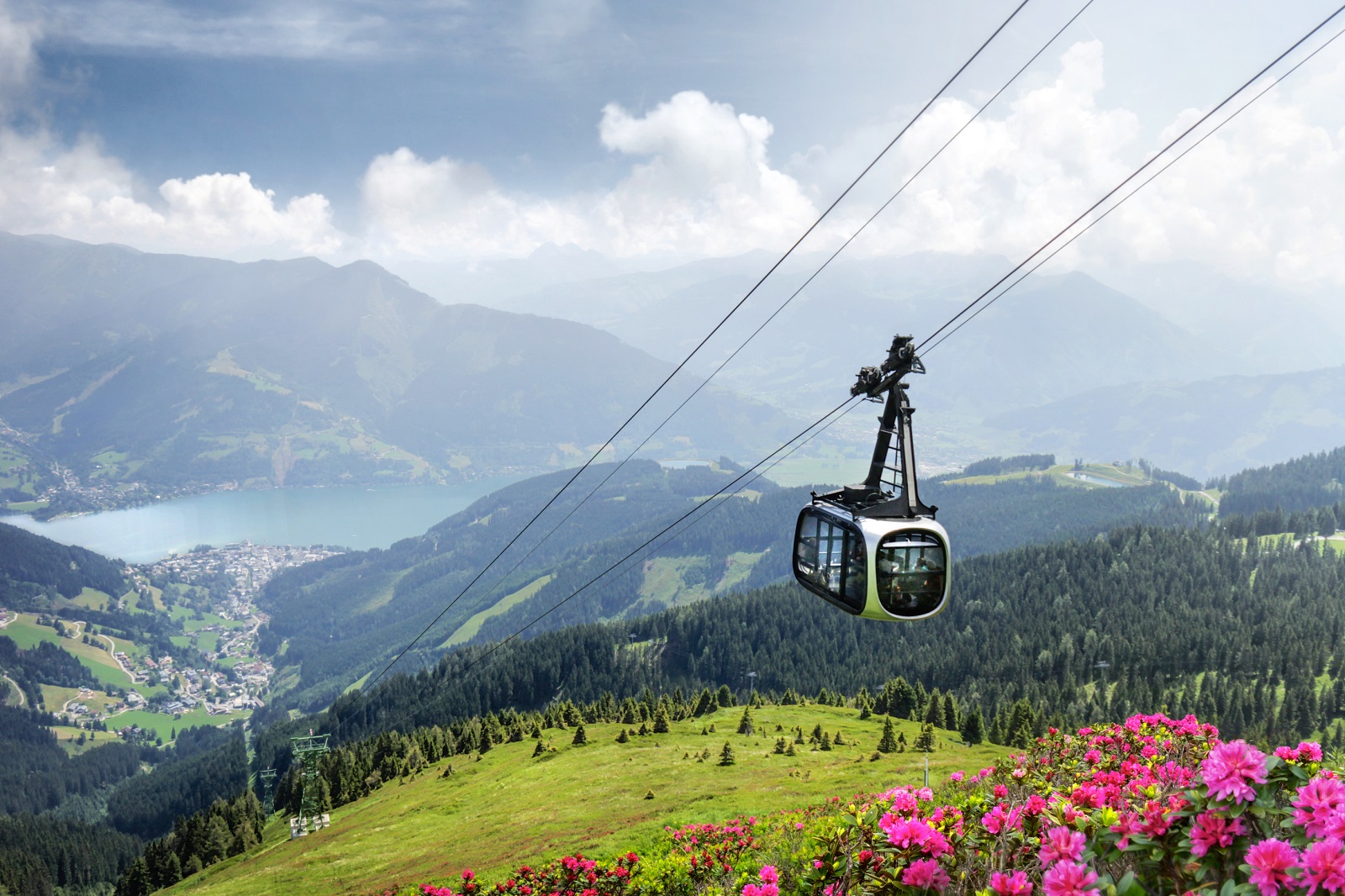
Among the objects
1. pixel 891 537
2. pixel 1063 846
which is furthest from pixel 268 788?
pixel 1063 846

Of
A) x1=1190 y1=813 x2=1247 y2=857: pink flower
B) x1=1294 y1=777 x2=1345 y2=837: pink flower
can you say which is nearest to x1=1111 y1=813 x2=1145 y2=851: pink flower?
x1=1190 y1=813 x2=1247 y2=857: pink flower

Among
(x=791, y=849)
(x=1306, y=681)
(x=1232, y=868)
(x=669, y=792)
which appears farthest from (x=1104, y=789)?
(x=1306, y=681)

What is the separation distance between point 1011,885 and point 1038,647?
16700 centimetres

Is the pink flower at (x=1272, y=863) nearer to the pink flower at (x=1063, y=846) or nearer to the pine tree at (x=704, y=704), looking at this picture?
the pink flower at (x=1063, y=846)

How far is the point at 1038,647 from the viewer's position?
150 metres

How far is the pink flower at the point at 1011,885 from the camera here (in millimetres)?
4633

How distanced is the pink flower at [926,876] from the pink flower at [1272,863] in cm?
220

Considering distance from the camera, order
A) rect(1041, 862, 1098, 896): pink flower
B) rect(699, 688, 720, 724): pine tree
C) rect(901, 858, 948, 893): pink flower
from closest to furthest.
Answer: rect(1041, 862, 1098, 896): pink flower < rect(901, 858, 948, 893): pink flower < rect(699, 688, 720, 724): pine tree

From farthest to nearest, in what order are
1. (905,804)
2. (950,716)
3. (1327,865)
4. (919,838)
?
(950,716) → (905,804) → (919,838) → (1327,865)

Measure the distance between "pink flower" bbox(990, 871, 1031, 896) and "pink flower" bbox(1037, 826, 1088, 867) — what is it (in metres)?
0.19

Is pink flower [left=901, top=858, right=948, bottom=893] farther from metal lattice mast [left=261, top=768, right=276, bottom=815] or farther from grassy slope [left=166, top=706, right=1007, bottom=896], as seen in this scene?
metal lattice mast [left=261, top=768, right=276, bottom=815]

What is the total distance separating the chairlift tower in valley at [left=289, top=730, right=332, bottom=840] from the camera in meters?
61.1

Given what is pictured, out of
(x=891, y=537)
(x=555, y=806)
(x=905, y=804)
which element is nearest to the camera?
(x=905, y=804)

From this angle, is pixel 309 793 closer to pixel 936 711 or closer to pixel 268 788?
pixel 936 711
